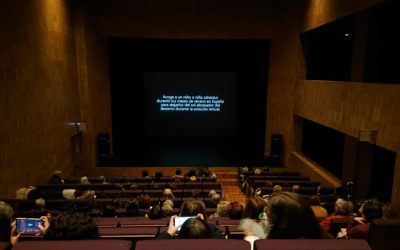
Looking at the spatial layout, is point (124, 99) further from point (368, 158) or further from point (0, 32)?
point (368, 158)

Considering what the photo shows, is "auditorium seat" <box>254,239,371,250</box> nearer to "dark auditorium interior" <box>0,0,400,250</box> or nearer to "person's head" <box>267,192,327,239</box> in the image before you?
"person's head" <box>267,192,327,239</box>

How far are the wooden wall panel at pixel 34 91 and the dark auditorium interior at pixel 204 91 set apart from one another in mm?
49

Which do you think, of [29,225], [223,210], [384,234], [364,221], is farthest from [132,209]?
[384,234]

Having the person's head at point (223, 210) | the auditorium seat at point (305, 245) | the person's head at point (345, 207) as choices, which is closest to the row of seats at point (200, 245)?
the auditorium seat at point (305, 245)

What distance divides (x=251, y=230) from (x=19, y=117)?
770 cm

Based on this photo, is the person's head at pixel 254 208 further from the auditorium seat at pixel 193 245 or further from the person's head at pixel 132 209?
the person's head at pixel 132 209

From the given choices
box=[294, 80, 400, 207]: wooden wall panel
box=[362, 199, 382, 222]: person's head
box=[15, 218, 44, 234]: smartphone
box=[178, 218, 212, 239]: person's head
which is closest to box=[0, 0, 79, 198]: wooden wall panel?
box=[15, 218, 44, 234]: smartphone

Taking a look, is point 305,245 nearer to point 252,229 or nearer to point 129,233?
point 252,229

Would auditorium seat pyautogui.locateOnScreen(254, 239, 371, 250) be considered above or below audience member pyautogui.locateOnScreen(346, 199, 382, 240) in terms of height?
above

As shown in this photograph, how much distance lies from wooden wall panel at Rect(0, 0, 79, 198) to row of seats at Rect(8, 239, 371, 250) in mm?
6542

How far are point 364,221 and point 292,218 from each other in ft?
9.47

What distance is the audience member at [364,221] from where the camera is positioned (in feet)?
12.7

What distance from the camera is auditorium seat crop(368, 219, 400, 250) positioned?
129 inches

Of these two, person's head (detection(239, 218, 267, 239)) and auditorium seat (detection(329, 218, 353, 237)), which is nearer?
person's head (detection(239, 218, 267, 239))
